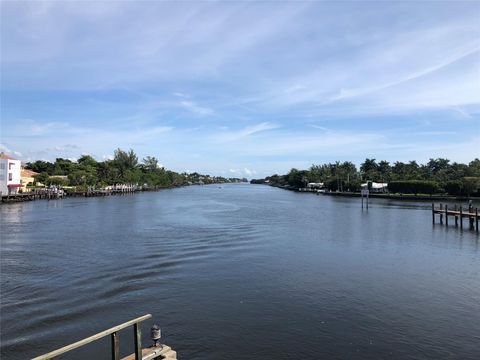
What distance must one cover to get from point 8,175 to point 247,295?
272 ft

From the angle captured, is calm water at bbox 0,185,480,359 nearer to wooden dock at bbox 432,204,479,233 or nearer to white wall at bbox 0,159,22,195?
wooden dock at bbox 432,204,479,233

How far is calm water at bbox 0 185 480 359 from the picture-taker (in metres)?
13.2

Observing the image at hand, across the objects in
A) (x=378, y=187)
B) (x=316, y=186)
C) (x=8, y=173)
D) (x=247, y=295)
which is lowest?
(x=247, y=295)

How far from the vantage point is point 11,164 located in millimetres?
84562

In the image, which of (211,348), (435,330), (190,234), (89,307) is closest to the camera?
(211,348)

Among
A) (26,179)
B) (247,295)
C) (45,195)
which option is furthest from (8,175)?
(247,295)

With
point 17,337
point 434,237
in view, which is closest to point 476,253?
point 434,237

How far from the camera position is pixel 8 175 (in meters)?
82.8

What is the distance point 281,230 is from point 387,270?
18.4 metres

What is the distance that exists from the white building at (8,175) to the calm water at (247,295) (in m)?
56.9

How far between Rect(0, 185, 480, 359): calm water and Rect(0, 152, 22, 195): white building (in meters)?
56.9

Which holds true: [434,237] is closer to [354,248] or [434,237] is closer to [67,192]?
[354,248]

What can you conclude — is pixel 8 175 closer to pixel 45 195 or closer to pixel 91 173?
pixel 45 195

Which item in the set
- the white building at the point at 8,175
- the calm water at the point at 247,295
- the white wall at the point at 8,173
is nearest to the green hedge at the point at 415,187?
the calm water at the point at 247,295
